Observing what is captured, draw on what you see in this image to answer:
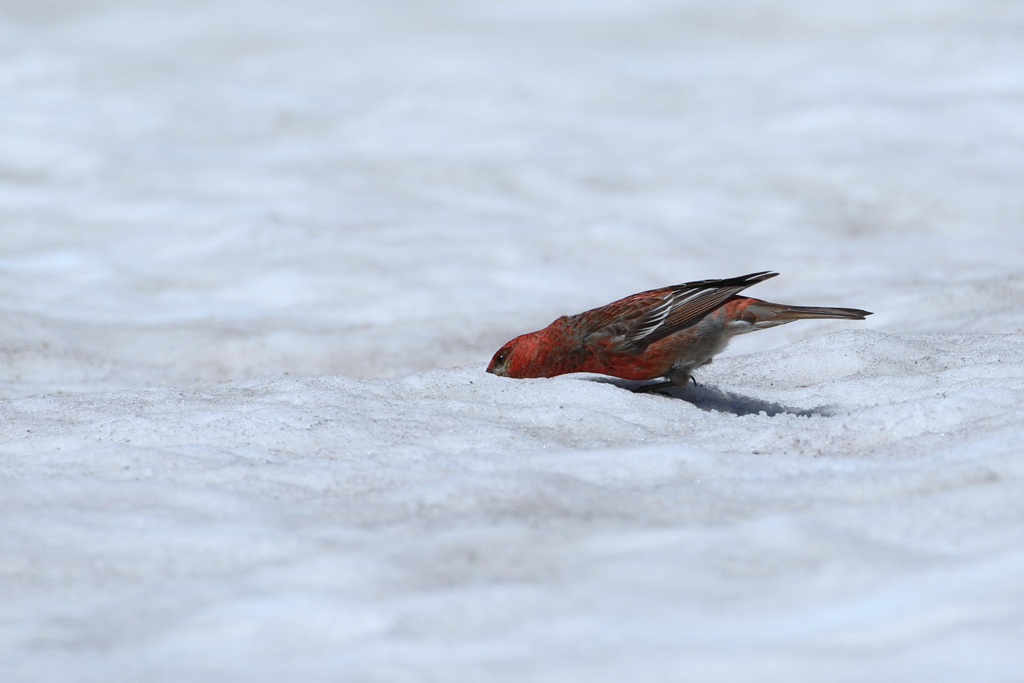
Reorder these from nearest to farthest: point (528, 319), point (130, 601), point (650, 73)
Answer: point (130, 601) → point (528, 319) → point (650, 73)

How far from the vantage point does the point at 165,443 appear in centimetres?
390

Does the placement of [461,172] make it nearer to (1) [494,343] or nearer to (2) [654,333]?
(1) [494,343]

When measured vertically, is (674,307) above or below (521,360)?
above

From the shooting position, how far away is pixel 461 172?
10352mm

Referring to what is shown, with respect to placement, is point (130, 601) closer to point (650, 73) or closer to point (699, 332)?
point (699, 332)

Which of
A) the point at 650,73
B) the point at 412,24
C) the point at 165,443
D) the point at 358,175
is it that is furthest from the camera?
the point at 412,24

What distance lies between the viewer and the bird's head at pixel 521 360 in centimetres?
534

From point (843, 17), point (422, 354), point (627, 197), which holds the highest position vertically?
point (843, 17)

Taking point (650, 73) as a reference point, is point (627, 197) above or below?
below

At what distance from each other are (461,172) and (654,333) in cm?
560

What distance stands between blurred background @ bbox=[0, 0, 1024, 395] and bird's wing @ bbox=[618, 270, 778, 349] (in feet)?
5.96

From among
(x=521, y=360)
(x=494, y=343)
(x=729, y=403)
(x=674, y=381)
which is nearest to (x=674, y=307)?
(x=674, y=381)

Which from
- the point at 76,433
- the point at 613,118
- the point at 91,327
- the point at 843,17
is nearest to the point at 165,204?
the point at 91,327

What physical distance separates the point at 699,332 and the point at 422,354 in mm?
2269
